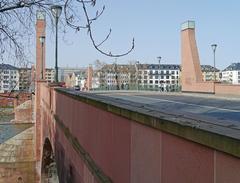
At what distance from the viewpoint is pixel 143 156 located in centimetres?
448

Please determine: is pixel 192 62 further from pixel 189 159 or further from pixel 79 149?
pixel 189 159

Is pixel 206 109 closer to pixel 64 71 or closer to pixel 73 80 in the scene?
pixel 64 71

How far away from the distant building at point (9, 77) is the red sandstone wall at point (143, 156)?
9.83 ft

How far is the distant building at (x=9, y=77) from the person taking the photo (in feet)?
35.6

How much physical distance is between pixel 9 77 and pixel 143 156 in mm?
8699

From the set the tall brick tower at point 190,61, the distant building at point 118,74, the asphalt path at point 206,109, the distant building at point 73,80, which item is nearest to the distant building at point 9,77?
the asphalt path at point 206,109

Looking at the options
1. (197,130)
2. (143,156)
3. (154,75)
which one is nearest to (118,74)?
(154,75)

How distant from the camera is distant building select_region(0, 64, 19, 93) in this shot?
35.6 feet

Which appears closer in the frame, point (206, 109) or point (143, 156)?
point (143, 156)

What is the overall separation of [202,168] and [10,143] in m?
39.4

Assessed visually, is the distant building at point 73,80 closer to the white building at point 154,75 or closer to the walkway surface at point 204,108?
the white building at point 154,75

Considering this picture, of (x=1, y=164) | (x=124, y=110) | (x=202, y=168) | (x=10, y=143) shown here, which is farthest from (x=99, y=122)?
(x=10, y=143)

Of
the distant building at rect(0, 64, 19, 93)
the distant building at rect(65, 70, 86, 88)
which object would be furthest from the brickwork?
the distant building at rect(0, 64, 19, 93)

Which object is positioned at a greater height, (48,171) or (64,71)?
(64,71)
